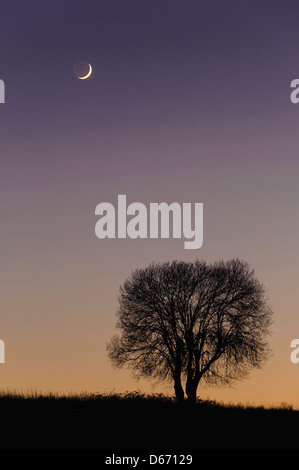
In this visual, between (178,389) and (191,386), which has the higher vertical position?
(191,386)

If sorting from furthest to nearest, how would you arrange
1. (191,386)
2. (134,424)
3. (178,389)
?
1. (191,386)
2. (178,389)
3. (134,424)

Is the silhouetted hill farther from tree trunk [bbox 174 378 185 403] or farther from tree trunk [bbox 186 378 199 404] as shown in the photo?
tree trunk [bbox 186 378 199 404]

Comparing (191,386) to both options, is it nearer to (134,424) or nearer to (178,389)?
(178,389)

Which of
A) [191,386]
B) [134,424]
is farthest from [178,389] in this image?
[134,424]

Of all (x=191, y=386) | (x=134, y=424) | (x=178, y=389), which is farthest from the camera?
(x=191, y=386)

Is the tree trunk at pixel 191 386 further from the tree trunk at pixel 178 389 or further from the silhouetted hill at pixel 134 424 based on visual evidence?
the silhouetted hill at pixel 134 424

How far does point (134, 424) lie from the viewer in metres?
24.0

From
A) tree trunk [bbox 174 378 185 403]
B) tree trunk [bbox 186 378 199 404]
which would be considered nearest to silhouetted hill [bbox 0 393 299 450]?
tree trunk [bbox 174 378 185 403]

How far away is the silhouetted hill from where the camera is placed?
19609 millimetres

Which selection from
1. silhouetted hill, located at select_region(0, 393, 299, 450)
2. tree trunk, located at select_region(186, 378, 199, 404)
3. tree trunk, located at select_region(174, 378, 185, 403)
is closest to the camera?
silhouetted hill, located at select_region(0, 393, 299, 450)

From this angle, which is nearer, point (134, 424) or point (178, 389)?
point (134, 424)

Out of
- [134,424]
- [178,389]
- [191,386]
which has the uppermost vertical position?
[134,424]
